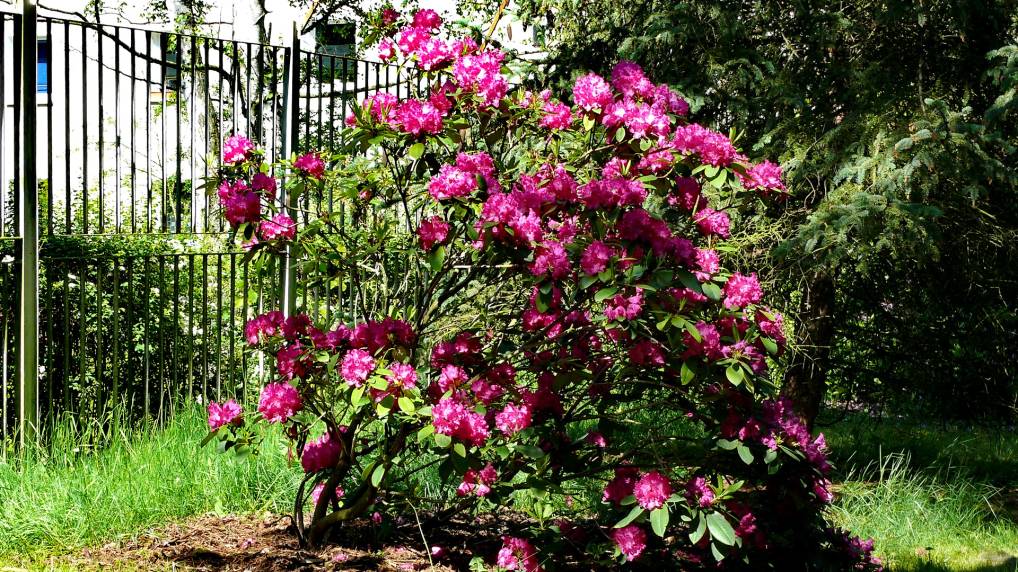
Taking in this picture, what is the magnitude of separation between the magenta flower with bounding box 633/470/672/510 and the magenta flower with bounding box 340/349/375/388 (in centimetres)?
87

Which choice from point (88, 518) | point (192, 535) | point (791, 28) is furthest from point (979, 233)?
point (88, 518)

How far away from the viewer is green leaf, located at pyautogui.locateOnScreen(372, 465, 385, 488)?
2926 millimetres

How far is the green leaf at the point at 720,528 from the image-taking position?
2721mm

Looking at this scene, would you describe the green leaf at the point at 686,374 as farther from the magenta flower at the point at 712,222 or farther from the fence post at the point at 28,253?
the fence post at the point at 28,253

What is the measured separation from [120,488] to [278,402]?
1.06 meters

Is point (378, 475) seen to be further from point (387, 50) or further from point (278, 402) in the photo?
point (387, 50)

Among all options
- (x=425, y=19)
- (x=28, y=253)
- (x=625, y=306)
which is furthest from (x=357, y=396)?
(x=28, y=253)

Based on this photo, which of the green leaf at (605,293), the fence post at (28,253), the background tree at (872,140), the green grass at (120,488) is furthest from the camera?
the fence post at (28,253)

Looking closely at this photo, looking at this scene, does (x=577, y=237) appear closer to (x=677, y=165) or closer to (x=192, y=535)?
(x=677, y=165)

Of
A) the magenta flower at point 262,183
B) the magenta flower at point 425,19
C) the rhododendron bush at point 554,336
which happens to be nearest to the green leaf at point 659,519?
the rhododendron bush at point 554,336

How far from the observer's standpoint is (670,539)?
3.58 meters

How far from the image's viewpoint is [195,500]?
372cm

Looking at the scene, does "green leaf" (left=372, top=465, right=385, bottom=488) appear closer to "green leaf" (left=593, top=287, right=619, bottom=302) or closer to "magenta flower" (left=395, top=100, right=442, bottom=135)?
"green leaf" (left=593, top=287, right=619, bottom=302)

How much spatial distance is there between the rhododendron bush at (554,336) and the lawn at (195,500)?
21.5 inches
